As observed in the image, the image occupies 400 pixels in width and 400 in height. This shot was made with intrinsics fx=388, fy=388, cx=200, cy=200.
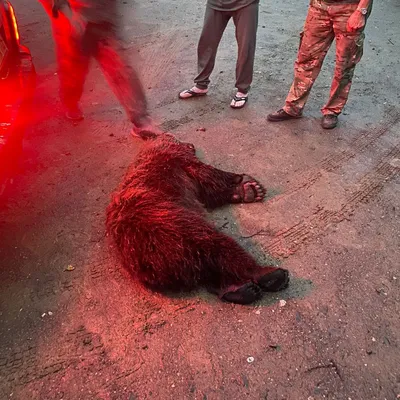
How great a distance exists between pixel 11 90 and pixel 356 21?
3.26 m

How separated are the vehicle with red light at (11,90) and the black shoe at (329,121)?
3.21 meters

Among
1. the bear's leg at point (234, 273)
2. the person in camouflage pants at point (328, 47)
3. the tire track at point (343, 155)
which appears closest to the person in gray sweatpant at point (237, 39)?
the person in camouflage pants at point (328, 47)

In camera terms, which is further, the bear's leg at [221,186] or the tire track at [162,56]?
the tire track at [162,56]

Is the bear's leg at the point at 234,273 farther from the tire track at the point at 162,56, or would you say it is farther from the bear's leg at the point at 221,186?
the tire track at the point at 162,56

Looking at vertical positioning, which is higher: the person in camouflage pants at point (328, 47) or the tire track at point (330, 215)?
the person in camouflage pants at point (328, 47)

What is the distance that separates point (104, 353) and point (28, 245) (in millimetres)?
1199

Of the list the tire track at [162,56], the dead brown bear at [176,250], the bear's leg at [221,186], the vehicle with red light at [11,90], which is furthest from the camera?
the tire track at [162,56]

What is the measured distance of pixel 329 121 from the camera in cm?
454

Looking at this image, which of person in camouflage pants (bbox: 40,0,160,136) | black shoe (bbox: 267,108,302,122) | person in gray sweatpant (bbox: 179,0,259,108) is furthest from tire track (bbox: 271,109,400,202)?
person in camouflage pants (bbox: 40,0,160,136)

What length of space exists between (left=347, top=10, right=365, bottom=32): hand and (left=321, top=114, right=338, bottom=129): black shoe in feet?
3.40

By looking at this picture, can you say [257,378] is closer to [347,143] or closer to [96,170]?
[96,170]

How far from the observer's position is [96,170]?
388cm

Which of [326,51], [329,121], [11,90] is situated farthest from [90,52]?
[329,121]

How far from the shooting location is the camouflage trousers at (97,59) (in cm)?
383
